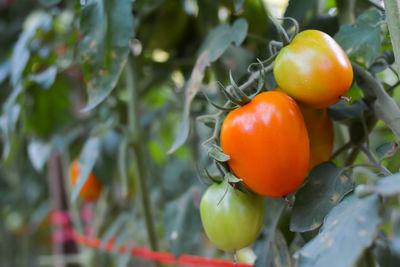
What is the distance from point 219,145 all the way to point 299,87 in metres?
0.10

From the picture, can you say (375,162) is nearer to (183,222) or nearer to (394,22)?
(394,22)

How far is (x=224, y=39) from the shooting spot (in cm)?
48

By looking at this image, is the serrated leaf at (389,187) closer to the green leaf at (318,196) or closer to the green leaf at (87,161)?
the green leaf at (318,196)

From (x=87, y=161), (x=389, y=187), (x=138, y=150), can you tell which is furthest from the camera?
(x=138, y=150)

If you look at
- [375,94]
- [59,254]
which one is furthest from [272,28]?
[59,254]

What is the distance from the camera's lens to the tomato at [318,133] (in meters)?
0.38

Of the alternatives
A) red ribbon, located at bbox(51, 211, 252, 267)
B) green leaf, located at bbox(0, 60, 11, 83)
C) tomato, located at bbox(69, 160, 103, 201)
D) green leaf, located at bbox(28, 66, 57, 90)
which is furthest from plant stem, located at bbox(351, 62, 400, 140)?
green leaf, located at bbox(0, 60, 11, 83)

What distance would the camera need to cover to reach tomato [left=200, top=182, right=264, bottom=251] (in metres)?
0.36

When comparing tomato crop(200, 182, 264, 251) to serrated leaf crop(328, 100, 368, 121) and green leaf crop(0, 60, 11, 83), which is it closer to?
serrated leaf crop(328, 100, 368, 121)

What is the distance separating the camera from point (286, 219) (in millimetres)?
479

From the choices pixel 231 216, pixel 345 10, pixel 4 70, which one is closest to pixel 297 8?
pixel 345 10

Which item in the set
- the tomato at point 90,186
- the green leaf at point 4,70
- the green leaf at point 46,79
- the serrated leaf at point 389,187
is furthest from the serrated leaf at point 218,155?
the green leaf at point 4,70

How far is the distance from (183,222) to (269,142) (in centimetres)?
27

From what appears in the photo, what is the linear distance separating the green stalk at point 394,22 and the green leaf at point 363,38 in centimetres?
6
